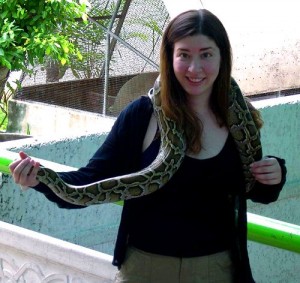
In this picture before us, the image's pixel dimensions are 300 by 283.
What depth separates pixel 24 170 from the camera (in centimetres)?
288

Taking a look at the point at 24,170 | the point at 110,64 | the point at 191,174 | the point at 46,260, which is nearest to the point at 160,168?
the point at 191,174

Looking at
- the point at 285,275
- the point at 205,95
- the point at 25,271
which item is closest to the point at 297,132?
the point at 285,275

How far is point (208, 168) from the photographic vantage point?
2832 millimetres

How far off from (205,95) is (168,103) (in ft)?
0.47

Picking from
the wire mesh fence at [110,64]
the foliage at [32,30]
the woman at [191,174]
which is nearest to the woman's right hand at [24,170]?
the woman at [191,174]

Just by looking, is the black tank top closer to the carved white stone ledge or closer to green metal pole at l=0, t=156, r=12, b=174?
the carved white stone ledge

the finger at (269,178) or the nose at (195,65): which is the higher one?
the nose at (195,65)

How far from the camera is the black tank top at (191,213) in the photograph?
2.83 metres

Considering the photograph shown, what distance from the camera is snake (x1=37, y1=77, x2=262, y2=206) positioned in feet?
9.45

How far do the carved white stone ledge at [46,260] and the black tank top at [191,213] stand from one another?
0.57 m

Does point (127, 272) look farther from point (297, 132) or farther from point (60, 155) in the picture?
point (297, 132)

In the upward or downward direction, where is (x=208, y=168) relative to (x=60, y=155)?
upward

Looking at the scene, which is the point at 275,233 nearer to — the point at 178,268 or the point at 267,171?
the point at 267,171

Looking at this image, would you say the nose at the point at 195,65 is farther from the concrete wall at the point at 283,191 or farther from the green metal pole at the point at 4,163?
the concrete wall at the point at 283,191
